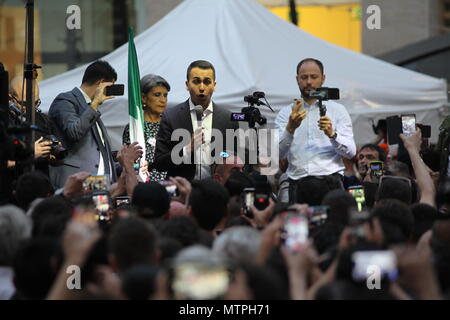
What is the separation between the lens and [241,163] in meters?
8.84

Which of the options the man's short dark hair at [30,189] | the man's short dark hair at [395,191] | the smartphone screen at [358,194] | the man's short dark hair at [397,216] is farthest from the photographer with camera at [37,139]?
the man's short dark hair at [397,216]

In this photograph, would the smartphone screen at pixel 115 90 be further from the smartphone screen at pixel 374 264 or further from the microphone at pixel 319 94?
the smartphone screen at pixel 374 264

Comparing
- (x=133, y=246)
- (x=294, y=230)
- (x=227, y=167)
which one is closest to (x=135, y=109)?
(x=227, y=167)

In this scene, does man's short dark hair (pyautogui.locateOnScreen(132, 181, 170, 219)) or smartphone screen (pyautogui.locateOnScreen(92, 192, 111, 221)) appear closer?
smartphone screen (pyautogui.locateOnScreen(92, 192, 111, 221))

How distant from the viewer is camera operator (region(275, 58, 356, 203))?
350 inches

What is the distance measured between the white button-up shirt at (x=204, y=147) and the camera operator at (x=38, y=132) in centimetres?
107

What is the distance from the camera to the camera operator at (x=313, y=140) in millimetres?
8883

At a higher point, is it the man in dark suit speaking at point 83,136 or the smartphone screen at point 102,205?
the man in dark suit speaking at point 83,136

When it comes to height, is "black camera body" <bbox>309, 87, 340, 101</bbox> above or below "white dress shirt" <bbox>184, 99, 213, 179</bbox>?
above

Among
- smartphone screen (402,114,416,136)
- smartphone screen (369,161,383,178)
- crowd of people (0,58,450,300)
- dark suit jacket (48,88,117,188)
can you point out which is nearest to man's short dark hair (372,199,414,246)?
crowd of people (0,58,450,300)

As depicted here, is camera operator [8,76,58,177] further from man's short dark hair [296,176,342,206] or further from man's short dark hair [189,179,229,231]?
man's short dark hair [296,176,342,206]

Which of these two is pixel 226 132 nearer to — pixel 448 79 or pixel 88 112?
pixel 88 112

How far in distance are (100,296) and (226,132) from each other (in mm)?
4230

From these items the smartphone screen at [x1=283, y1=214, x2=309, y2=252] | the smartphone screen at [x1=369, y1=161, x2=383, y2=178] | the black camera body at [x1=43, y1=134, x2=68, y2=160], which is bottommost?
the smartphone screen at [x1=283, y1=214, x2=309, y2=252]
